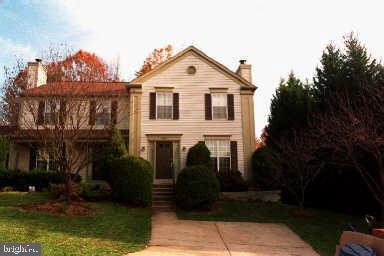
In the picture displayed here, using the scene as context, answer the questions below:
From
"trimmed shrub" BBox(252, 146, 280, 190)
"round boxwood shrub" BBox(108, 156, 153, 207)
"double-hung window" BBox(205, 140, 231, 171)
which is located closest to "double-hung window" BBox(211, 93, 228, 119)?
"double-hung window" BBox(205, 140, 231, 171)

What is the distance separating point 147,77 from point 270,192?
910 cm

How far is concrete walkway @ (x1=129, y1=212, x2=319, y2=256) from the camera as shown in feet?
29.7

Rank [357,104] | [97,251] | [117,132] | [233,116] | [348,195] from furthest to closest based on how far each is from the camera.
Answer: [233,116], [117,132], [348,195], [357,104], [97,251]

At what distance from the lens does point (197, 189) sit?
14.4 metres

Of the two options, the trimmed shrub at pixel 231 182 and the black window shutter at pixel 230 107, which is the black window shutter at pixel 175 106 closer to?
the black window shutter at pixel 230 107

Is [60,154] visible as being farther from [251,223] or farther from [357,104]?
[357,104]

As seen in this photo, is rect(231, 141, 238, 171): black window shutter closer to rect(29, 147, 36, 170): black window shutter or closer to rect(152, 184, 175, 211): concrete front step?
rect(152, 184, 175, 211): concrete front step

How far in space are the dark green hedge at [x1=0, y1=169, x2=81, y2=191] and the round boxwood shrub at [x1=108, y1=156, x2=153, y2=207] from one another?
4.56m

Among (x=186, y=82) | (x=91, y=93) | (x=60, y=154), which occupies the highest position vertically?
(x=186, y=82)

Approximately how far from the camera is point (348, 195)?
636 inches

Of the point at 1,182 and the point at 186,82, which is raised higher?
the point at 186,82

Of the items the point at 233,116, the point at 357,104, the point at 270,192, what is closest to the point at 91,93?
the point at 233,116

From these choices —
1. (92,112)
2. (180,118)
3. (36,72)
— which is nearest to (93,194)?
(92,112)

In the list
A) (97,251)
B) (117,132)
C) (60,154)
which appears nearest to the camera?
(97,251)
